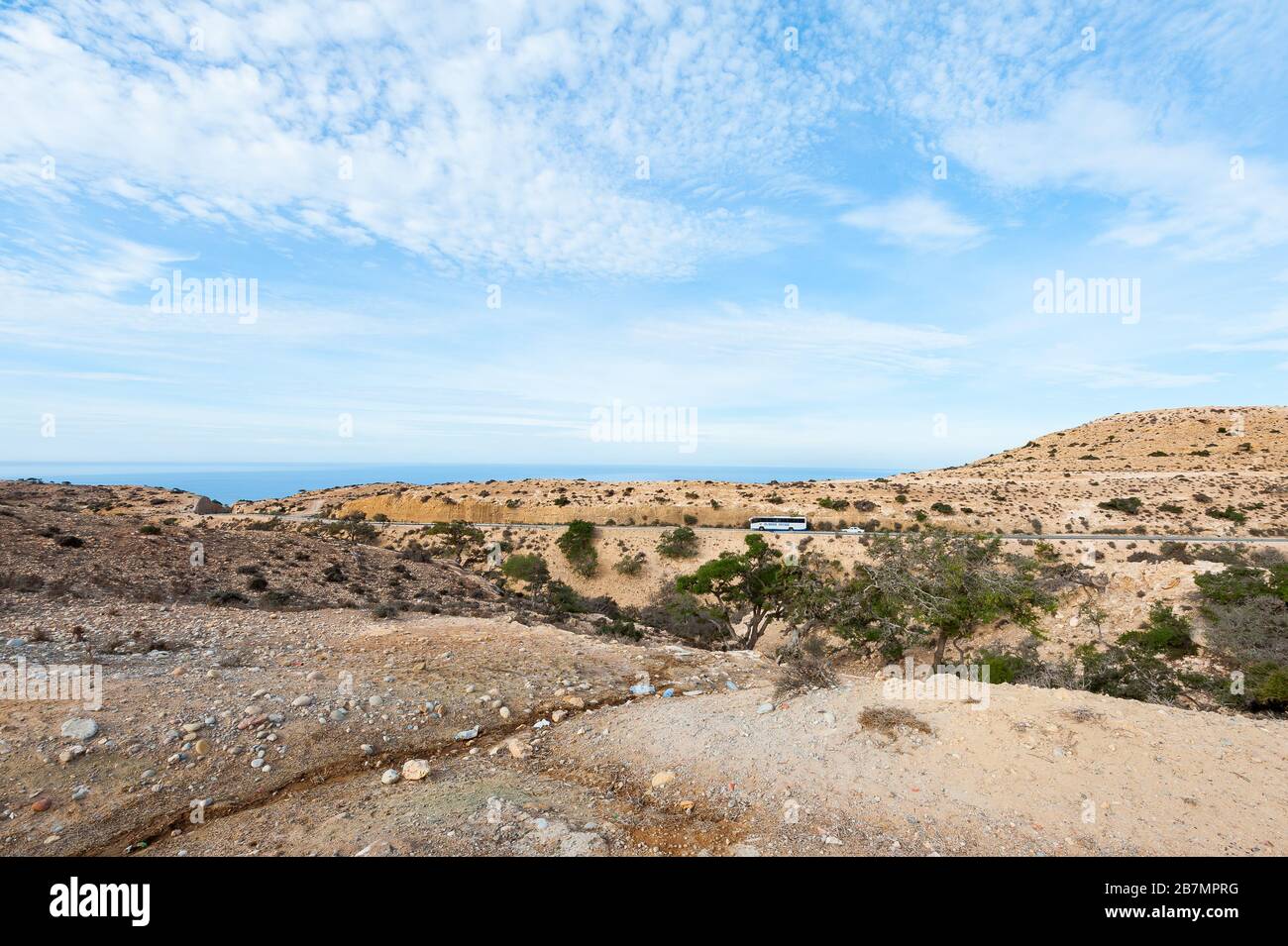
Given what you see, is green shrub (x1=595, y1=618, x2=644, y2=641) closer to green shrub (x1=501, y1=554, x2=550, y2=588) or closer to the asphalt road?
green shrub (x1=501, y1=554, x2=550, y2=588)

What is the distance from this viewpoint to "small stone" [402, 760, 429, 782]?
6539 mm

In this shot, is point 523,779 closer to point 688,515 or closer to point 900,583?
point 900,583

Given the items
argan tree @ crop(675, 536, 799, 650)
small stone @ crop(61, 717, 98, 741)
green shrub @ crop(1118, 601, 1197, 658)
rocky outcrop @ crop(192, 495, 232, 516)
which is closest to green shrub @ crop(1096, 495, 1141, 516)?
green shrub @ crop(1118, 601, 1197, 658)

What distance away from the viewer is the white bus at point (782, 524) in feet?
128

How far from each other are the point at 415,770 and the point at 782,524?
34.7 metres

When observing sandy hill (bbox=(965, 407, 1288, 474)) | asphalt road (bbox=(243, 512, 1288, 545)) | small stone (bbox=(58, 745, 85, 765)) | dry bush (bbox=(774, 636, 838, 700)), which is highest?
sandy hill (bbox=(965, 407, 1288, 474))

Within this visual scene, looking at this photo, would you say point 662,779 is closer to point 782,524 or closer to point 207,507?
point 782,524

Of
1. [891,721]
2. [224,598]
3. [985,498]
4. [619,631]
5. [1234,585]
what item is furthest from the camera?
[985,498]

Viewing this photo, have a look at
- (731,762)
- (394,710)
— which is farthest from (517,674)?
(731,762)

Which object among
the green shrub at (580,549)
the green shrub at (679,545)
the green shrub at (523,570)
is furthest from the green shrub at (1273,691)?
the green shrub at (580,549)

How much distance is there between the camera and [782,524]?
39.3 metres

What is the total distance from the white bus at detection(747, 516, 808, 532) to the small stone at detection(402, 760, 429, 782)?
33883mm

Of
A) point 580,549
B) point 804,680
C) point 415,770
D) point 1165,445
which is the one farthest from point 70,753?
point 1165,445

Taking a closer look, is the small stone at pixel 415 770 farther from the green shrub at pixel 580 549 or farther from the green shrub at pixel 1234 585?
the green shrub at pixel 580 549
